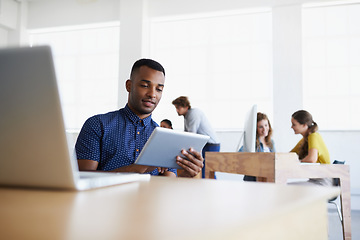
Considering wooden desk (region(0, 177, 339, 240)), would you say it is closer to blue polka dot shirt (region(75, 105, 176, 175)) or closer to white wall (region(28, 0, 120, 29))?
blue polka dot shirt (region(75, 105, 176, 175))

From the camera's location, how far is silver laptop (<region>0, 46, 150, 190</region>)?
429 mm

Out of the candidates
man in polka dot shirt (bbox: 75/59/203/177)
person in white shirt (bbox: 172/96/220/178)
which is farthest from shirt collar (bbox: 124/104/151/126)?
person in white shirt (bbox: 172/96/220/178)

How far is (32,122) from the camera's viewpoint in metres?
0.46

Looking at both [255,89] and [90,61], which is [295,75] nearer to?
[255,89]

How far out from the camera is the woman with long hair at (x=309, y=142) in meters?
2.75

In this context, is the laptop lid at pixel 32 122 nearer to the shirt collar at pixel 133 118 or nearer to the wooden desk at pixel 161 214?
the wooden desk at pixel 161 214

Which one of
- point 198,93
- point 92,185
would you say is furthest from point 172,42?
point 92,185

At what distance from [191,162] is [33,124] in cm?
83

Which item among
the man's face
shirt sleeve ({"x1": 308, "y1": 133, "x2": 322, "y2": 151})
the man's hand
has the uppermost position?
the man's face

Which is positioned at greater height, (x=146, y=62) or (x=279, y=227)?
(x=146, y=62)

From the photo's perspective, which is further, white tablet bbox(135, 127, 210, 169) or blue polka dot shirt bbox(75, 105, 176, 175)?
blue polka dot shirt bbox(75, 105, 176, 175)

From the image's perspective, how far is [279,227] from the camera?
0.36 metres

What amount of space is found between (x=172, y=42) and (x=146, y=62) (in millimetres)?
4472

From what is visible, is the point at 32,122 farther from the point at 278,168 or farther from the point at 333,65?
the point at 333,65
